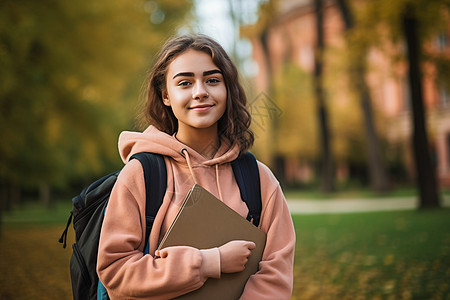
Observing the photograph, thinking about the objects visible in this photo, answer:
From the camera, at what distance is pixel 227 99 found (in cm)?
217

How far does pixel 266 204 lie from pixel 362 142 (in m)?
33.1

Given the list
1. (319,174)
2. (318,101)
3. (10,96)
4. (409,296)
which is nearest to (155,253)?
(409,296)

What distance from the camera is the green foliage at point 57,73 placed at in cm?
1043

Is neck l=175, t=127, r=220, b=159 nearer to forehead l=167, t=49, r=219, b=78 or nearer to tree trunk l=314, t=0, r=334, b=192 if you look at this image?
forehead l=167, t=49, r=219, b=78

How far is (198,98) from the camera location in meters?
2.05

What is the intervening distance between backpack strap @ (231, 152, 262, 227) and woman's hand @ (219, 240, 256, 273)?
166 millimetres

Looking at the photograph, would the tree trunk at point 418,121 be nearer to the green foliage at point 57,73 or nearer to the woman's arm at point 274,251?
the green foliage at point 57,73

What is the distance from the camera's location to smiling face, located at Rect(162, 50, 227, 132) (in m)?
2.06

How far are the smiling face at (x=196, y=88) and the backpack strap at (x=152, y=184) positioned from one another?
0.78 ft

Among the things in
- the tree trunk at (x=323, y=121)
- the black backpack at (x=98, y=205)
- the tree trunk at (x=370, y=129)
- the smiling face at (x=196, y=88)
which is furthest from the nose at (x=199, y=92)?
the tree trunk at (x=323, y=121)

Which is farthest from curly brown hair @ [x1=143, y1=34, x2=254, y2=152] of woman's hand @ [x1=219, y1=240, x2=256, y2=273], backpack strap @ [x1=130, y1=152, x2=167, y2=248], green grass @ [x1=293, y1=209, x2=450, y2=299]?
green grass @ [x1=293, y1=209, x2=450, y2=299]

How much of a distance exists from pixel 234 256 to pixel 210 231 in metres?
0.13

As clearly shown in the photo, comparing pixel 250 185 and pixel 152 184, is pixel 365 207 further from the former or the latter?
pixel 152 184

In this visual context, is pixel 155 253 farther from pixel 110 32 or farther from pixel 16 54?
pixel 110 32
